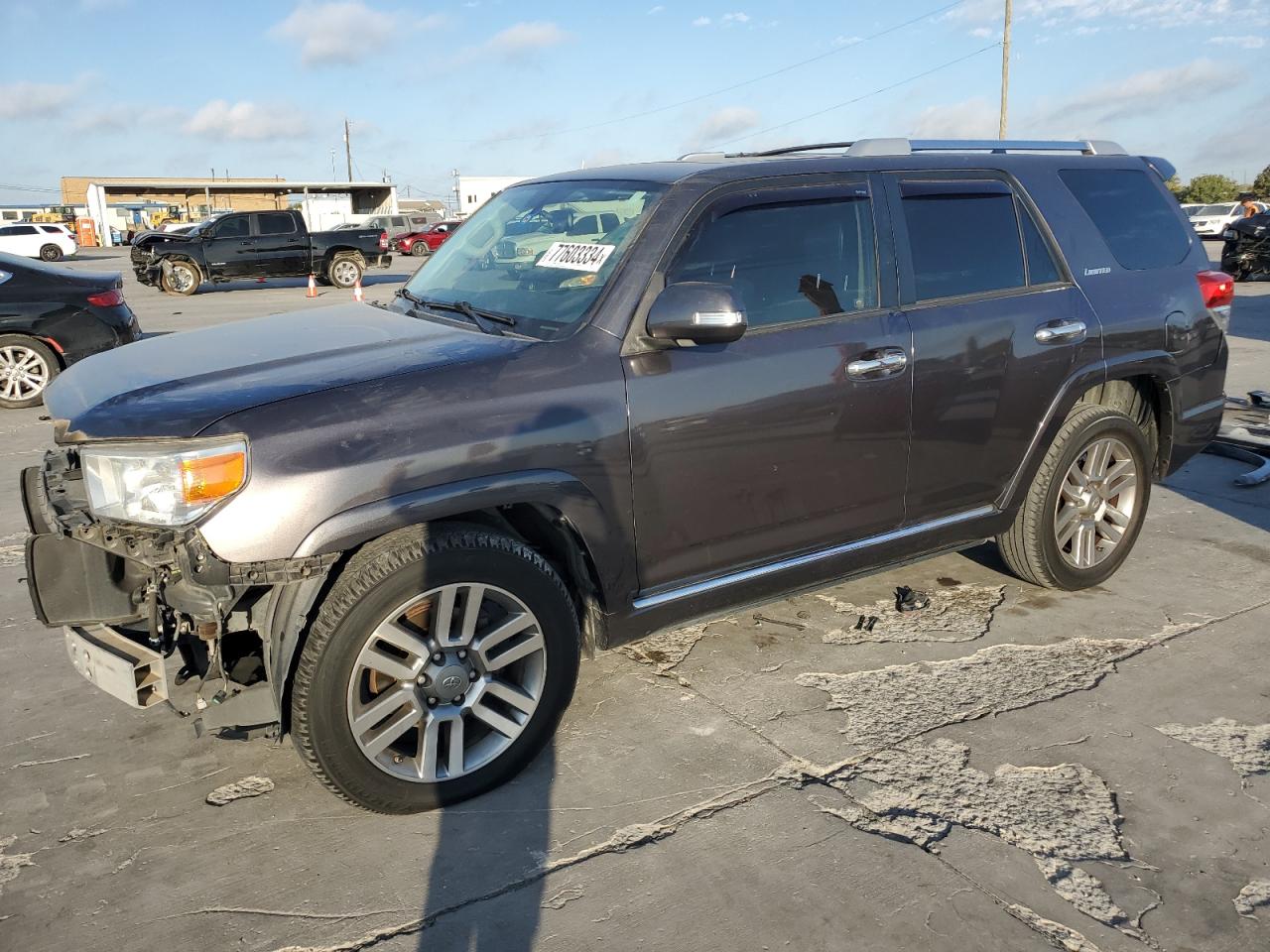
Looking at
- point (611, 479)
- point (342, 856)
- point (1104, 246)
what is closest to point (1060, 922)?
point (611, 479)

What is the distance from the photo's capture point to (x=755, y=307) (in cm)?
361

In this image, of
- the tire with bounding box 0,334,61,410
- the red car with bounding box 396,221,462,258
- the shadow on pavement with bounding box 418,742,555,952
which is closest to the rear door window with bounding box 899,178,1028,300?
the shadow on pavement with bounding box 418,742,555,952

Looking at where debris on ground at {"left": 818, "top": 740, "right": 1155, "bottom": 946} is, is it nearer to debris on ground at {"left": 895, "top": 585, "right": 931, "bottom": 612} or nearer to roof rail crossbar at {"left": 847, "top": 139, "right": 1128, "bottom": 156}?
debris on ground at {"left": 895, "top": 585, "right": 931, "bottom": 612}

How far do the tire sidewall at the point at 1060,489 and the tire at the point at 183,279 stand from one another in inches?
917

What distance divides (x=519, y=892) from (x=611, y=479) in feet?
4.09

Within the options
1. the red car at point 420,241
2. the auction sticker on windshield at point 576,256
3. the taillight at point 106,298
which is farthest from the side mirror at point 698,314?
the red car at point 420,241

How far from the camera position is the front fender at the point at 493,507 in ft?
9.19

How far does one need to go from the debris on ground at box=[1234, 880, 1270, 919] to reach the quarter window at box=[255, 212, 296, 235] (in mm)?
24471

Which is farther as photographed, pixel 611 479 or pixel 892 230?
pixel 892 230

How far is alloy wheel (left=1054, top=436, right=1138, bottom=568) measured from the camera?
462 centimetres

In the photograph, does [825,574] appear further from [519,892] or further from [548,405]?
[519,892]

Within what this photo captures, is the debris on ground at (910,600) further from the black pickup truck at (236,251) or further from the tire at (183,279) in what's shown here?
the tire at (183,279)

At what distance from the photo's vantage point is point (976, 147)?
4.55m

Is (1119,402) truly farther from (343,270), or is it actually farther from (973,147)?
(343,270)
